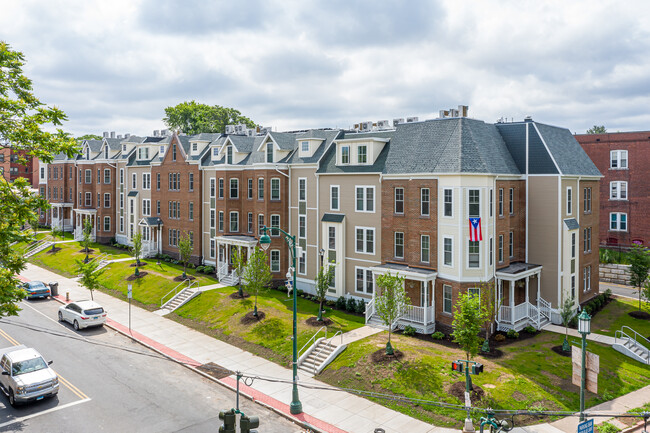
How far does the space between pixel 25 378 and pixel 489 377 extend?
71.6 ft

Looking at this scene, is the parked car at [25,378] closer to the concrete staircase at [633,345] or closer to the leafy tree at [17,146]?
the leafy tree at [17,146]

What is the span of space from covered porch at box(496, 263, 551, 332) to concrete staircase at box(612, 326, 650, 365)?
443cm

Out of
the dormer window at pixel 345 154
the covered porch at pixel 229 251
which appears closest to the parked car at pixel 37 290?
the covered porch at pixel 229 251

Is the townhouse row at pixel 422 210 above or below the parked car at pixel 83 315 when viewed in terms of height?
above

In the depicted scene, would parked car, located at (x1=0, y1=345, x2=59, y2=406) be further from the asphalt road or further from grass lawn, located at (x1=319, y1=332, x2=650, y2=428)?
grass lawn, located at (x1=319, y1=332, x2=650, y2=428)

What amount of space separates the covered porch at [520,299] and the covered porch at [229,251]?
823 inches

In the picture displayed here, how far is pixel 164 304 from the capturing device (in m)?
38.1

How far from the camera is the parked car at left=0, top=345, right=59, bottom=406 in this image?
2062 centimetres

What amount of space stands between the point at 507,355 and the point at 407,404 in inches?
320

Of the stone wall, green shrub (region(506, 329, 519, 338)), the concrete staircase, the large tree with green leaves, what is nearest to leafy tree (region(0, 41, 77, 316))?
green shrub (region(506, 329, 519, 338))

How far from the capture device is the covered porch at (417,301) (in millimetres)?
29969

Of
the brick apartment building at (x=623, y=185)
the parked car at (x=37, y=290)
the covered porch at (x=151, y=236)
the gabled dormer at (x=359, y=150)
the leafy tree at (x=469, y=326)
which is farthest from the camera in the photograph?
the covered porch at (x=151, y=236)

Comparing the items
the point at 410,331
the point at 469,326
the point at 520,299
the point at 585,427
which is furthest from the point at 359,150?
the point at 585,427

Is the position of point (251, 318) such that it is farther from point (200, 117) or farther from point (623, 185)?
point (200, 117)
